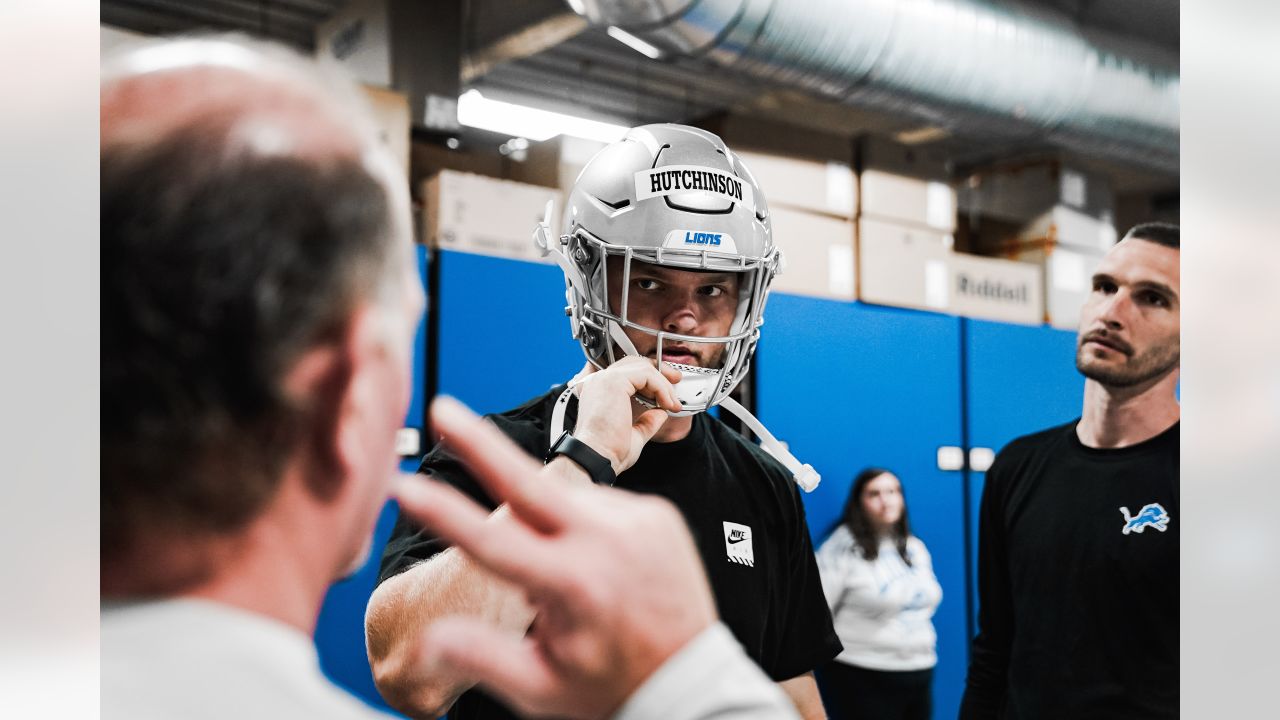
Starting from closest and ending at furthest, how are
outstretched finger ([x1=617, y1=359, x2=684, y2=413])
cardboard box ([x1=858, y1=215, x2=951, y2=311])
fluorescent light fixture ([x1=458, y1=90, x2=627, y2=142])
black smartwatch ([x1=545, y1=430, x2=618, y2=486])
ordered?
black smartwatch ([x1=545, y1=430, x2=618, y2=486])
outstretched finger ([x1=617, y1=359, x2=684, y2=413])
fluorescent light fixture ([x1=458, y1=90, x2=627, y2=142])
cardboard box ([x1=858, y1=215, x2=951, y2=311])

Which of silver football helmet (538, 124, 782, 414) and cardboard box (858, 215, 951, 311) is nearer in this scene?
silver football helmet (538, 124, 782, 414)

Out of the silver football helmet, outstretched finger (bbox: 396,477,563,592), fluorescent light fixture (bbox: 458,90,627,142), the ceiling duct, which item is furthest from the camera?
the ceiling duct

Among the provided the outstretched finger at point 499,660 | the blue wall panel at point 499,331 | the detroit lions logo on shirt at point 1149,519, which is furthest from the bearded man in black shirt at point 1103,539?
the outstretched finger at point 499,660

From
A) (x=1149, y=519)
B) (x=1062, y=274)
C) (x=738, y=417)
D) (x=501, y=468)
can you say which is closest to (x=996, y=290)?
(x=1062, y=274)

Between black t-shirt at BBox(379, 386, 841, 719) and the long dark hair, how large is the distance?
14 cm

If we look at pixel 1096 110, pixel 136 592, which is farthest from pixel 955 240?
pixel 136 592

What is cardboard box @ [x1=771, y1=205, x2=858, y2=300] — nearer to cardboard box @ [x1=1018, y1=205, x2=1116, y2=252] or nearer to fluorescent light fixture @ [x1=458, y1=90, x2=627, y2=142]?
fluorescent light fixture @ [x1=458, y1=90, x2=627, y2=142]

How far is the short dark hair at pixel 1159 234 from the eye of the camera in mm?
1361

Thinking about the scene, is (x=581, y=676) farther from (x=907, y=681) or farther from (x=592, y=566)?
(x=907, y=681)

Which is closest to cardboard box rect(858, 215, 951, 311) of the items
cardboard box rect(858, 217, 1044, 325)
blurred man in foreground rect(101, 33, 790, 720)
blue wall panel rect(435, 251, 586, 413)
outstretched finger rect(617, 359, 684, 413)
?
cardboard box rect(858, 217, 1044, 325)

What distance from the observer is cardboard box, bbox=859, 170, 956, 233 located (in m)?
1.61

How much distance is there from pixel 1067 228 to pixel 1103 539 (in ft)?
3.09
